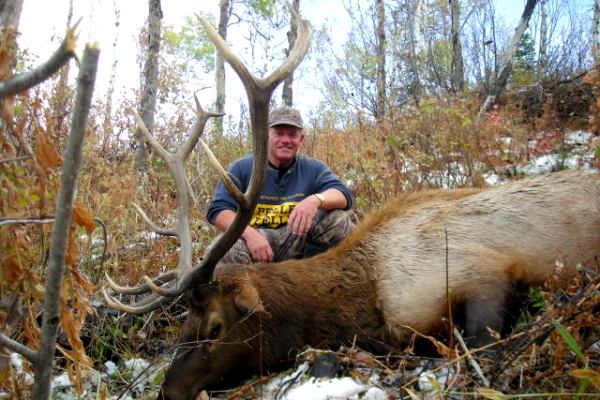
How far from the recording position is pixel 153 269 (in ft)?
15.7

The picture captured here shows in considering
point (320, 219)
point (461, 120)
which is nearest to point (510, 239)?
point (320, 219)

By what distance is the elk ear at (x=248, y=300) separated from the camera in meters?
3.27

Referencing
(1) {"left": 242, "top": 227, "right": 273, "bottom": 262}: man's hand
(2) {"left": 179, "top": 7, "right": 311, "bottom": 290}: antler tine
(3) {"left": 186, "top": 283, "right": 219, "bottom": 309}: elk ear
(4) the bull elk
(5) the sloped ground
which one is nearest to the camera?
(5) the sloped ground

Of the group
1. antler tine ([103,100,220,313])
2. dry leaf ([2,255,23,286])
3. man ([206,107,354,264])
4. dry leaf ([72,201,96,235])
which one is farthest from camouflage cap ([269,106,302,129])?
dry leaf ([72,201,96,235])

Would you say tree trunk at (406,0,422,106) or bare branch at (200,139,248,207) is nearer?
bare branch at (200,139,248,207)

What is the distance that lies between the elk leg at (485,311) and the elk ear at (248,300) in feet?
3.82

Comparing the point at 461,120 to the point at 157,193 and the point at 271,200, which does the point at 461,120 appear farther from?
the point at 157,193

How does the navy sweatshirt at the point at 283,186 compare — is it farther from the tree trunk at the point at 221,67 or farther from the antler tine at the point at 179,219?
the tree trunk at the point at 221,67

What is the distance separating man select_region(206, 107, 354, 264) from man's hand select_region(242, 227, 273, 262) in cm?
12

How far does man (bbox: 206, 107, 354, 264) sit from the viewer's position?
4.59m

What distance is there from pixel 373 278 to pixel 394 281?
144mm

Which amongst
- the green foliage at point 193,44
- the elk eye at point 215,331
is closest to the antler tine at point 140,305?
the elk eye at point 215,331

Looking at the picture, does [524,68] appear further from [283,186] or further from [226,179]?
[226,179]

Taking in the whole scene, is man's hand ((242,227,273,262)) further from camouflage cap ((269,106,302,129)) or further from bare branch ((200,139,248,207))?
camouflage cap ((269,106,302,129))
